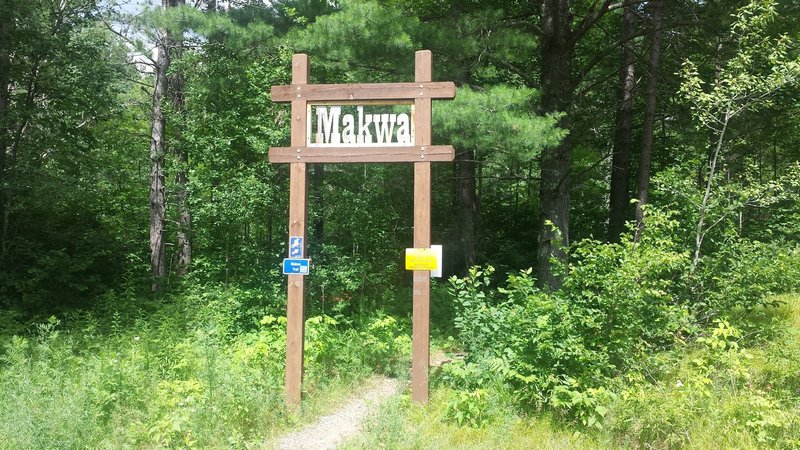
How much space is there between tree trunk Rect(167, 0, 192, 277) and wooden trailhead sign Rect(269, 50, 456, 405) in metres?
4.24

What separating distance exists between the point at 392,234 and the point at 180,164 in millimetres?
3805

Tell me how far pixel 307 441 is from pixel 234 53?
7.23 m

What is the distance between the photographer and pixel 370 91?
17.9 feet

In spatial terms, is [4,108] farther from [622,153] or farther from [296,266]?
[622,153]

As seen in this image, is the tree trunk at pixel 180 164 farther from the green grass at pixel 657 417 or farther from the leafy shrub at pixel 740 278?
the leafy shrub at pixel 740 278

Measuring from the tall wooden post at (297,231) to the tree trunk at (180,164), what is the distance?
4.18 m

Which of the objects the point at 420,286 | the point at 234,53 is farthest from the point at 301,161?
the point at 234,53

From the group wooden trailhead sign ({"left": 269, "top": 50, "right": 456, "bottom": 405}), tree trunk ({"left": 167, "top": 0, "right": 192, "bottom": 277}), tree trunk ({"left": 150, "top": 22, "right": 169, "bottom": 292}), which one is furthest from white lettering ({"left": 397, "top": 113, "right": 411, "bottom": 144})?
tree trunk ({"left": 150, "top": 22, "right": 169, "bottom": 292})

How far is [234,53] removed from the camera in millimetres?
9734

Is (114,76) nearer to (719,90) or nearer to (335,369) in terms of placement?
(335,369)

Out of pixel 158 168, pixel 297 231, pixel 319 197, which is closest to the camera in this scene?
pixel 297 231

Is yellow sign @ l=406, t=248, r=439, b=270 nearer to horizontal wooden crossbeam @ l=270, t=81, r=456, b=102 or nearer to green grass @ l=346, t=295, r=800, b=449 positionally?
green grass @ l=346, t=295, r=800, b=449

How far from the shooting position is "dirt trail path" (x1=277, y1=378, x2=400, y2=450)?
4625 mm

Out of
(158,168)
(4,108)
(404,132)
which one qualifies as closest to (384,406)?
(404,132)
